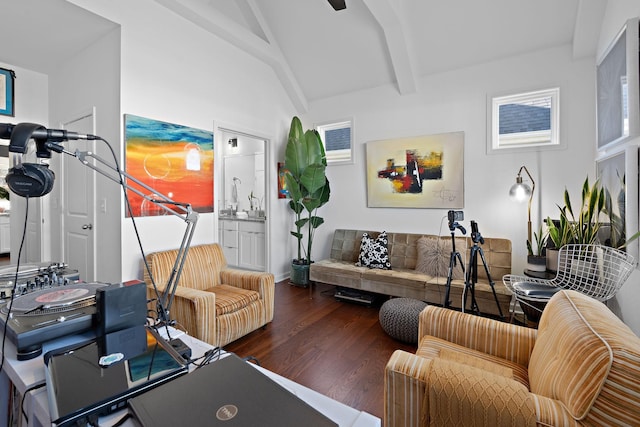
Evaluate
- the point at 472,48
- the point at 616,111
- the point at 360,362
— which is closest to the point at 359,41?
the point at 472,48

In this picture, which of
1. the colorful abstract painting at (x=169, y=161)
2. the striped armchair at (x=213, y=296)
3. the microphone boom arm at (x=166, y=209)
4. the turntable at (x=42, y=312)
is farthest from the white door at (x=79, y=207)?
the microphone boom arm at (x=166, y=209)

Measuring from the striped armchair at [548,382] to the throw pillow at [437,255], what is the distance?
1.88 metres

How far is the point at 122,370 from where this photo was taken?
747mm

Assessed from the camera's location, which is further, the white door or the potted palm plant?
the potted palm plant

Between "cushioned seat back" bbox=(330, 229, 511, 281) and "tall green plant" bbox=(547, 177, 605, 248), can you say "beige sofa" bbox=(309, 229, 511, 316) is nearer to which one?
"cushioned seat back" bbox=(330, 229, 511, 281)

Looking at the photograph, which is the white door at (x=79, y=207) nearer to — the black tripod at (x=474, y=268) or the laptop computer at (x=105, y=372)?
the laptop computer at (x=105, y=372)

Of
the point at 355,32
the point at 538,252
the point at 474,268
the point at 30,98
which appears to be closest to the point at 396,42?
the point at 355,32

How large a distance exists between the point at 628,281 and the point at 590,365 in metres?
1.60

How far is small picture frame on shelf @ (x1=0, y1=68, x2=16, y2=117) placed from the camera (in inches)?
129

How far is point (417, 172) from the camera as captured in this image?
Answer: 3752 millimetres

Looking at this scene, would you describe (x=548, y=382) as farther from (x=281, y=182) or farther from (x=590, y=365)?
(x=281, y=182)

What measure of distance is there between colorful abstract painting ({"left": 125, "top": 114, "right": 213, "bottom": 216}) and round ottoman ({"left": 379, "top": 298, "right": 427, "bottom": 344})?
7.17ft

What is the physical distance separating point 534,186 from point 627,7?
1607mm

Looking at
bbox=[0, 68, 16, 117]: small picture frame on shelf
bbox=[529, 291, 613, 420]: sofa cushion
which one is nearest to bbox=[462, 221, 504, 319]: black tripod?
bbox=[529, 291, 613, 420]: sofa cushion
